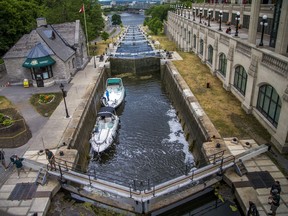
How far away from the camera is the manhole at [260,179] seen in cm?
1633

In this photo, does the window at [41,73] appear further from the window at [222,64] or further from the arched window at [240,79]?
the arched window at [240,79]

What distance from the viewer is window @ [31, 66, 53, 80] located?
35562 millimetres

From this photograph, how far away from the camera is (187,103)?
28672mm

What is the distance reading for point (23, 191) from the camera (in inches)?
671

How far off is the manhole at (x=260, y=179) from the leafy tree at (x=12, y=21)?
4450 centimetres

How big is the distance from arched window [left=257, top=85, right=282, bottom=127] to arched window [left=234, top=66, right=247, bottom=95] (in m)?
3.88

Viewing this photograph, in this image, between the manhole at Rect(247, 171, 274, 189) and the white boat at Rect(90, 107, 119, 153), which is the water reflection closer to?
the white boat at Rect(90, 107, 119, 153)

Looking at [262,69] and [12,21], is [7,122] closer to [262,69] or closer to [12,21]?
[262,69]

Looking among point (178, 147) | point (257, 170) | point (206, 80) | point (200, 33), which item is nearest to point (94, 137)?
→ point (178, 147)

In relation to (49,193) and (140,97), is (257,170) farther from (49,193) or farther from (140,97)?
(140,97)

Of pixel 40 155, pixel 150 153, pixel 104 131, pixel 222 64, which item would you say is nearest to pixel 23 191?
pixel 40 155

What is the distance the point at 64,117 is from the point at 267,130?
737 inches

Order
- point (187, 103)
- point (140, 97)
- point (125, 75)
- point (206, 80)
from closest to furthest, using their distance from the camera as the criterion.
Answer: point (187, 103), point (206, 80), point (140, 97), point (125, 75)

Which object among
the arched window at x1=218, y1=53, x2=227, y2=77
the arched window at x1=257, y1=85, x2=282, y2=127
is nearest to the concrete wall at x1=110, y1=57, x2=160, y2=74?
the arched window at x1=218, y1=53, x2=227, y2=77
